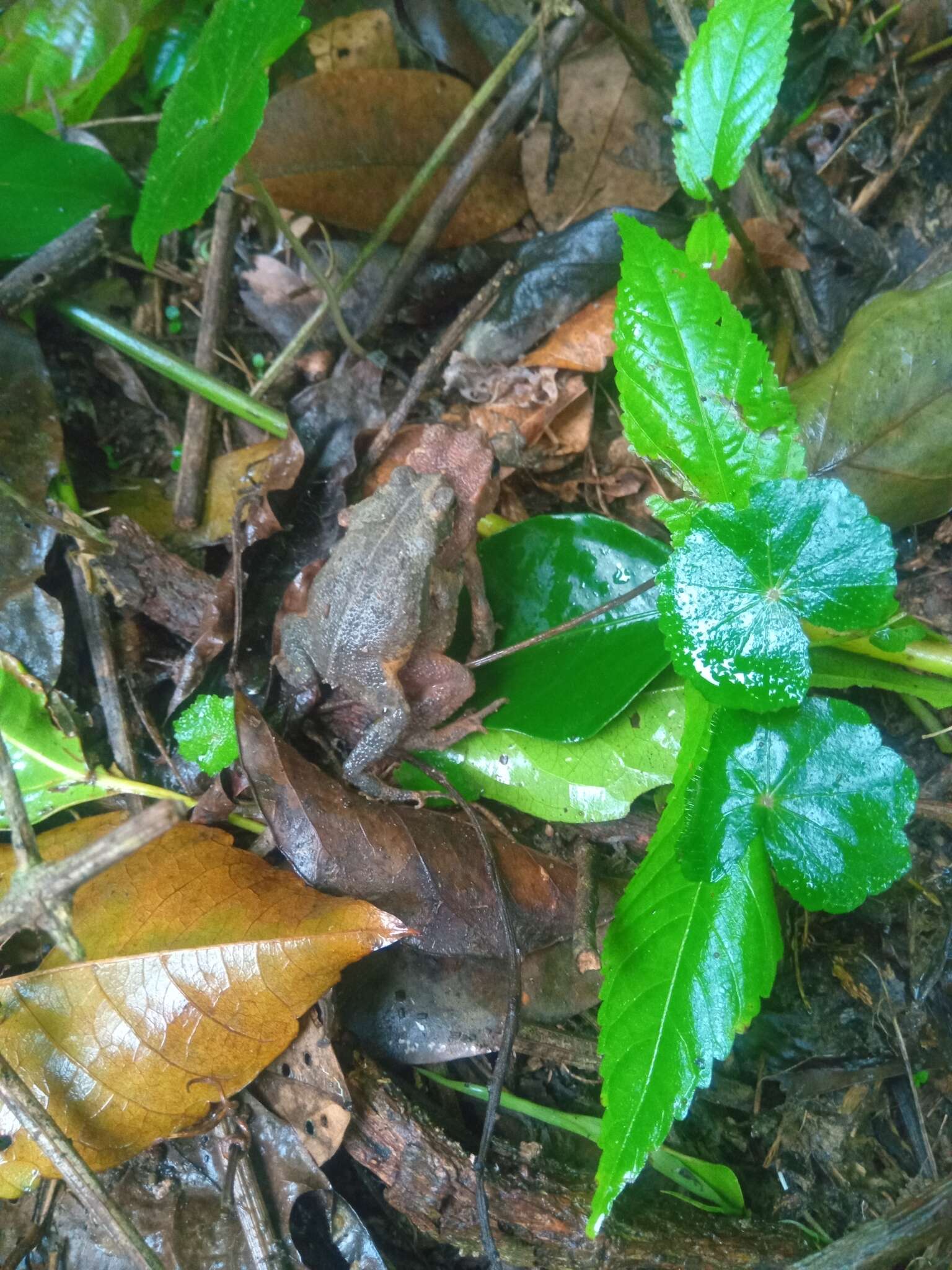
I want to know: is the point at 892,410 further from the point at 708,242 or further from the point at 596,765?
the point at 596,765

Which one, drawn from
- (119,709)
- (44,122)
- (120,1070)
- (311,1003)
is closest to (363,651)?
(119,709)

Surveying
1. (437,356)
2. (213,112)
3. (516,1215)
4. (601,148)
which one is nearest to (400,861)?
(516,1215)

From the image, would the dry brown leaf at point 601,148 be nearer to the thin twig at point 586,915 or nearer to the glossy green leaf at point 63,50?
the glossy green leaf at point 63,50

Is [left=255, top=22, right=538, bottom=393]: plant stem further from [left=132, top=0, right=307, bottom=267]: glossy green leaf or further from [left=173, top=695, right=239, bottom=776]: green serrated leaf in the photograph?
[left=173, top=695, right=239, bottom=776]: green serrated leaf

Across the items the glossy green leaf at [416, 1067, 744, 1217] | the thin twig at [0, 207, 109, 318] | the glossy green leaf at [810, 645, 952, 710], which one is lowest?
the glossy green leaf at [416, 1067, 744, 1217]

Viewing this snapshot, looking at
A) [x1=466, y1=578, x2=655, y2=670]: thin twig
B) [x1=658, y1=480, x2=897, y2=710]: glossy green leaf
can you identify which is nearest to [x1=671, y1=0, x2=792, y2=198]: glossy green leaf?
[x1=658, y1=480, x2=897, y2=710]: glossy green leaf

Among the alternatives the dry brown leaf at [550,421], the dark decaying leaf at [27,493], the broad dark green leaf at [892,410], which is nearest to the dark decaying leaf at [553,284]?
the dry brown leaf at [550,421]

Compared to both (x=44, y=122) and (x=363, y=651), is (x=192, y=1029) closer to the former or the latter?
(x=363, y=651)
